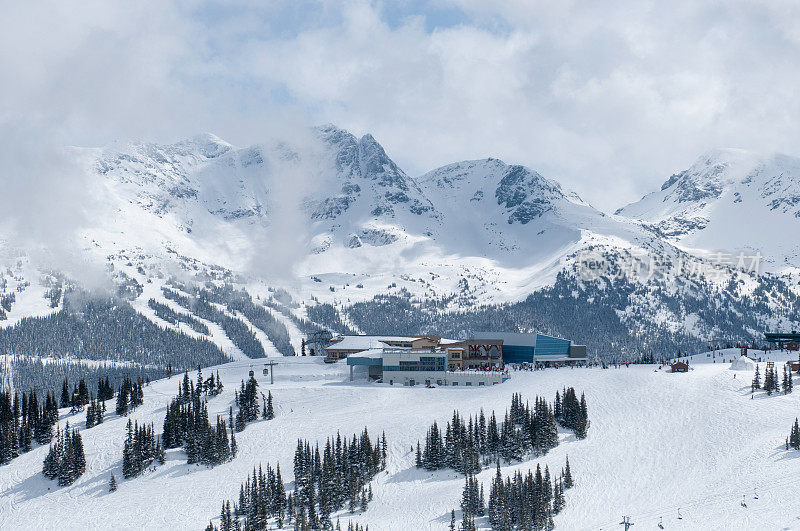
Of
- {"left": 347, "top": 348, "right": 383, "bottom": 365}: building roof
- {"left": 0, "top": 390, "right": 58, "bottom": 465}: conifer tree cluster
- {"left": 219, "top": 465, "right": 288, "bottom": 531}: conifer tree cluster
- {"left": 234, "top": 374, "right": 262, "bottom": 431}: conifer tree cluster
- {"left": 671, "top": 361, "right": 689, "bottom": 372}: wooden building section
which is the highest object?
{"left": 347, "top": 348, "right": 383, "bottom": 365}: building roof

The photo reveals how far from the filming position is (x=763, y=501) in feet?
314

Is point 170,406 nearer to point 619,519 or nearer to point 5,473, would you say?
point 5,473

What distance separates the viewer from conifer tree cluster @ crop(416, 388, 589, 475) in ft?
412

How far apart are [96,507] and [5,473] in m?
30.0

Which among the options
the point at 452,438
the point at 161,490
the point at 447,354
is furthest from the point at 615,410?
the point at 161,490

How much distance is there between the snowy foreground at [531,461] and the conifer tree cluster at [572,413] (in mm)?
1908

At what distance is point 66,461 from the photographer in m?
141

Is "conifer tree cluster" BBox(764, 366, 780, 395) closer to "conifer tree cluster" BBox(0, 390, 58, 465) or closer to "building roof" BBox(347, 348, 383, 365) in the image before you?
"building roof" BBox(347, 348, 383, 365)

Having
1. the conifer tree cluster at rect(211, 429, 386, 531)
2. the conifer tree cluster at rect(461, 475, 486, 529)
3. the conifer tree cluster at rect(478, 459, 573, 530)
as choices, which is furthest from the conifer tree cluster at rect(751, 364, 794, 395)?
the conifer tree cluster at rect(211, 429, 386, 531)

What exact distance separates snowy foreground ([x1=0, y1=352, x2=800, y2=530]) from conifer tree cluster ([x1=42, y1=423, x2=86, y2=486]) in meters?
1.78

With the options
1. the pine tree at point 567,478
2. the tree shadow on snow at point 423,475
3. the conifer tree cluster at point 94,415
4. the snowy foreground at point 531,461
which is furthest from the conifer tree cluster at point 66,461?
the pine tree at point 567,478

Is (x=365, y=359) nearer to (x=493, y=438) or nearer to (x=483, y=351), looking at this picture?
(x=483, y=351)

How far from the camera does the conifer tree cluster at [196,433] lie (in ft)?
450

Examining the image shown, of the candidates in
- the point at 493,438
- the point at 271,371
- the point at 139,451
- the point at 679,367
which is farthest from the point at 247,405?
the point at 679,367
